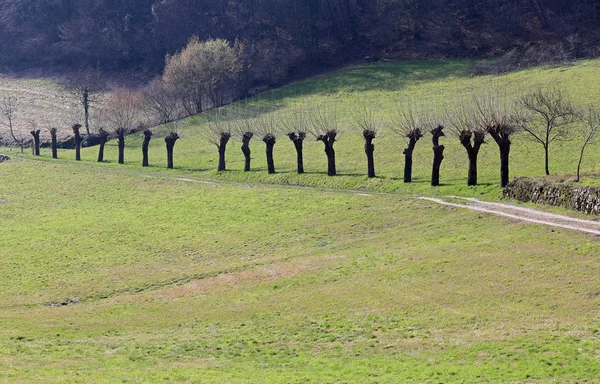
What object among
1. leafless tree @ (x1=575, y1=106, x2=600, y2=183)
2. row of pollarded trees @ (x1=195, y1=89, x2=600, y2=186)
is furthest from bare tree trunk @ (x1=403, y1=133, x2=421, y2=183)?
leafless tree @ (x1=575, y1=106, x2=600, y2=183)

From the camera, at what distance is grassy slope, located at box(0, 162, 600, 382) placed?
102 ft

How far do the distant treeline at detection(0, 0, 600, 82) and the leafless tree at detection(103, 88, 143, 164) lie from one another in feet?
75.3

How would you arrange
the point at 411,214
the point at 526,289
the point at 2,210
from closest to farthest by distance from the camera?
the point at 526,289 → the point at 411,214 → the point at 2,210

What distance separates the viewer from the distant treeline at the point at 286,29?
139875 mm

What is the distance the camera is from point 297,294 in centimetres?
4341

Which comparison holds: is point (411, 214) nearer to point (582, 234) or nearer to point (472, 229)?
point (472, 229)

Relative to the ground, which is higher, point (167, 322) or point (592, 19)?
point (592, 19)

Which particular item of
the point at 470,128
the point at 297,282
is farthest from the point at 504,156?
the point at 297,282

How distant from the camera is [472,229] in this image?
1991 inches

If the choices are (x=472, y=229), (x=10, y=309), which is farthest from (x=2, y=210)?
(x=472, y=229)

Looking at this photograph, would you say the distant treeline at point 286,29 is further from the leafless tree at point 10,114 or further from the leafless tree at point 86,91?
the leafless tree at point 10,114

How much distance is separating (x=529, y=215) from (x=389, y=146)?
36.6 meters

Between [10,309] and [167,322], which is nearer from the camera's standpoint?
[167,322]

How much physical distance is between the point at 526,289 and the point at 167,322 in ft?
55.4
